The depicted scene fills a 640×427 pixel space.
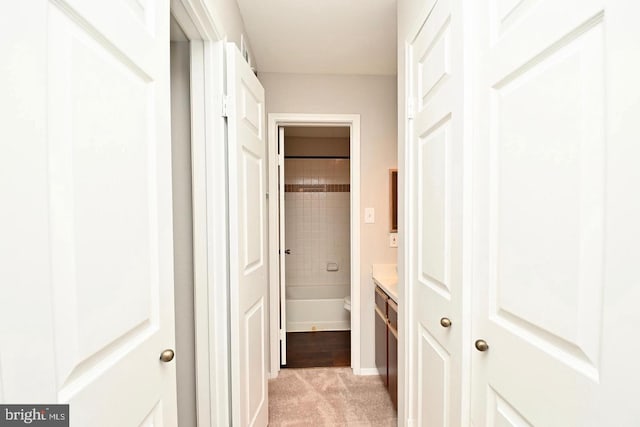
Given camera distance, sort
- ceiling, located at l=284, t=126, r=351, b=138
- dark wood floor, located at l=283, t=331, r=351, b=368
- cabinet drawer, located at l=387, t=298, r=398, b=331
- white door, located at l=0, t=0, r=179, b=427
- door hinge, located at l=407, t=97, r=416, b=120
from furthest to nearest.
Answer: ceiling, located at l=284, t=126, r=351, b=138 < dark wood floor, located at l=283, t=331, r=351, b=368 < cabinet drawer, located at l=387, t=298, r=398, b=331 < door hinge, located at l=407, t=97, r=416, b=120 < white door, located at l=0, t=0, r=179, b=427

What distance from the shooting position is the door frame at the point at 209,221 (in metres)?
1.43

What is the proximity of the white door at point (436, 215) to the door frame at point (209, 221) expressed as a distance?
0.88 m

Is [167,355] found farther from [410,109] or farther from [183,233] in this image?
[410,109]

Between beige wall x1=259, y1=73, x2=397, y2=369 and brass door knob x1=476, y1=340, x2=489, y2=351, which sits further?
beige wall x1=259, y1=73, x2=397, y2=369

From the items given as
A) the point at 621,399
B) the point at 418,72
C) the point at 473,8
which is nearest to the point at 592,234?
the point at 621,399

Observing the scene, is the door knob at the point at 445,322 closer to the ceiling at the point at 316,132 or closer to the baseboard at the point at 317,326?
the baseboard at the point at 317,326

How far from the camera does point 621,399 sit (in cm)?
52

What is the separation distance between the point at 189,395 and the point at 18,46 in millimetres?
1581

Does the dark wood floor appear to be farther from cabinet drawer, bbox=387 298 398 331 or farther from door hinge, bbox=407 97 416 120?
door hinge, bbox=407 97 416 120

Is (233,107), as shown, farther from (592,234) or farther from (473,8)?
(592,234)

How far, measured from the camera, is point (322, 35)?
215 centimetres

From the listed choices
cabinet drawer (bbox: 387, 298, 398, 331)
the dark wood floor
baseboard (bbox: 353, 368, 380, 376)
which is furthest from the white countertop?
the dark wood floor

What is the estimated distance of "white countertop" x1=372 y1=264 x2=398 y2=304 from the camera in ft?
6.93

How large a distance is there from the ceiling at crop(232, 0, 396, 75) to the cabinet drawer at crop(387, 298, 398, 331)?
5.89 ft
